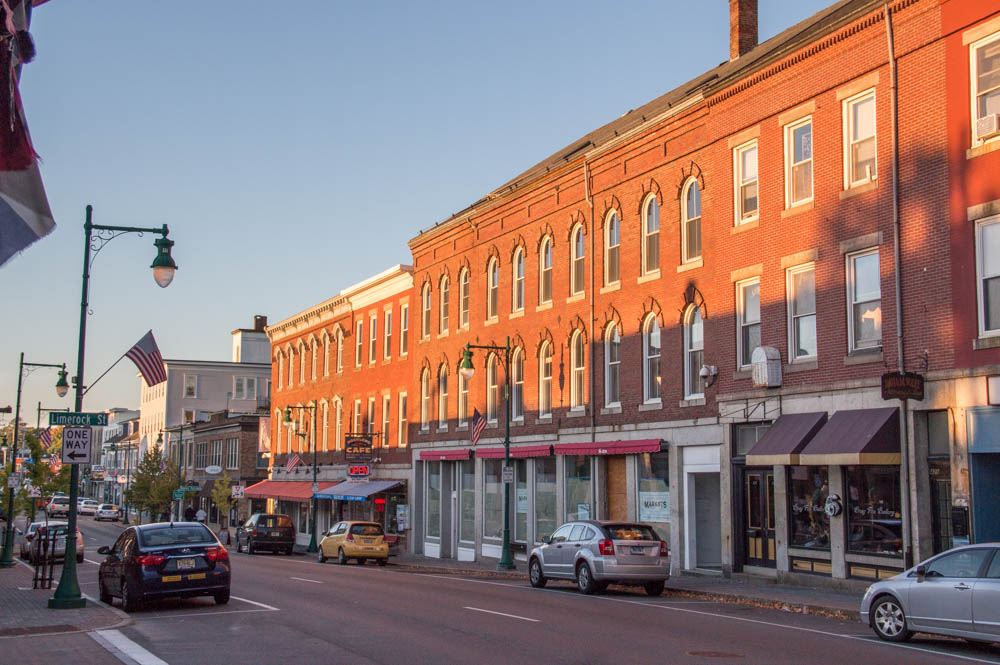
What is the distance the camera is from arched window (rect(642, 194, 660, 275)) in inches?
1172

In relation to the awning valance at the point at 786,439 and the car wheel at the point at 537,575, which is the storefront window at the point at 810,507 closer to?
the awning valance at the point at 786,439

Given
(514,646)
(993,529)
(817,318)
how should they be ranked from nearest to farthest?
(514,646)
(993,529)
(817,318)

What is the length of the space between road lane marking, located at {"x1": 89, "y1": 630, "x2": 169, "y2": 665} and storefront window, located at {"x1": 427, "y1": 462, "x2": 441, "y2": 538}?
28013 millimetres

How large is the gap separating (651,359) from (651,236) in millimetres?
3464

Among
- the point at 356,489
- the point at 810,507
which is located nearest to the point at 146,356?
the point at 810,507

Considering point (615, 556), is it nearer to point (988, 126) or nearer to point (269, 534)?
point (988, 126)

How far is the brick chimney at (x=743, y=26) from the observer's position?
31828mm

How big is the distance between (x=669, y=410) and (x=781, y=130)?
781 cm

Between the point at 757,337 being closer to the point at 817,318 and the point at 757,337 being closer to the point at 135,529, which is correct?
the point at 817,318

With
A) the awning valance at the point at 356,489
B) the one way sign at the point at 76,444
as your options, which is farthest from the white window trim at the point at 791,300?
the awning valance at the point at 356,489

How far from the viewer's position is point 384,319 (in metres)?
49.8

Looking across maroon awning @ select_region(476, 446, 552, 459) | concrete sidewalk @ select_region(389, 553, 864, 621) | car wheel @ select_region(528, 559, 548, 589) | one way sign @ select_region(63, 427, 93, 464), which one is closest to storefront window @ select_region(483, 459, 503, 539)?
maroon awning @ select_region(476, 446, 552, 459)

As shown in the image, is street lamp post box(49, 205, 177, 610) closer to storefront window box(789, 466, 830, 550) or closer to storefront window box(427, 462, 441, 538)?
storefront window box(789, 466, 830, 550)

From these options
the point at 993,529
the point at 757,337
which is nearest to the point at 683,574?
the point at 757,337
